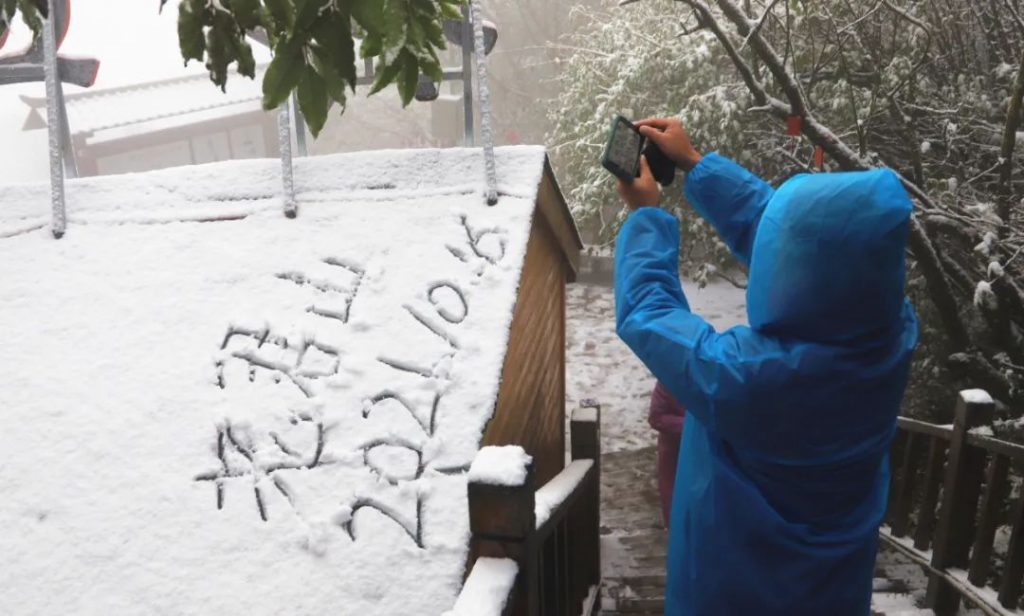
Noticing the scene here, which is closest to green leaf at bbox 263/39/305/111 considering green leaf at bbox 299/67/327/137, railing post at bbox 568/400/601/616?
green leaf at bbox 299/67/327/137

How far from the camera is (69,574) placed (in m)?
2.34

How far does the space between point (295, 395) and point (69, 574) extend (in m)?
0.86

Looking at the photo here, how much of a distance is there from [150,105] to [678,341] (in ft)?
62.3

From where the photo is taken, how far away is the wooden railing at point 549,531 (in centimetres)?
168

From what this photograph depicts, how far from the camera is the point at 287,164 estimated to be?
338 centimetres

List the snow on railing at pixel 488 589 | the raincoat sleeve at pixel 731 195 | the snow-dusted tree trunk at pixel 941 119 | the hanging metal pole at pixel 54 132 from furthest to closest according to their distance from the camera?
the snow-dusted tree trunk at pixel 941 119
the hanging metal pole at pixel 54 132
the raincoat sleeve at pixel 731 195
the snow on railing at pixel 488 589

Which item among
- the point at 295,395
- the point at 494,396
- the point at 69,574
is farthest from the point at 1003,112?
the point at 69,574

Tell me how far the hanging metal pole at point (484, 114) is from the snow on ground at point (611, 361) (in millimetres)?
5881

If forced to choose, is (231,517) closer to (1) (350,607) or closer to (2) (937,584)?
(1) (350,607)

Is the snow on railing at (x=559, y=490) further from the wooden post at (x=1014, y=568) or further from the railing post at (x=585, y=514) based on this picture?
the wooden post at (x=1014, y=568)

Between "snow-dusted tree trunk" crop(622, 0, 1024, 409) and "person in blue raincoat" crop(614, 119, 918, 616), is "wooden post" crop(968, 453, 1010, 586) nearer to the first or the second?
"person in blue raincoat" crop(614, 119, 918, 616)

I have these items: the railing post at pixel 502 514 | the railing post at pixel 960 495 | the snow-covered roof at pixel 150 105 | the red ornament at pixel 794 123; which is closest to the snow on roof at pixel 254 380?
the railing post at pixel 502 514

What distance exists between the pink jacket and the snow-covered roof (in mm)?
14379

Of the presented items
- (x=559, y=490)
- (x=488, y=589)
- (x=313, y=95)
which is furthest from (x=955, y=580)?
(x=313, y=95)
